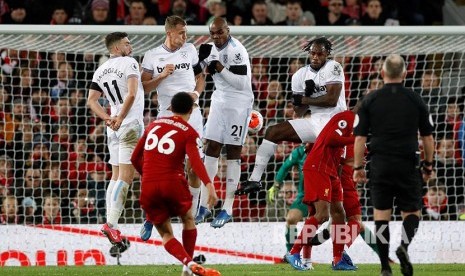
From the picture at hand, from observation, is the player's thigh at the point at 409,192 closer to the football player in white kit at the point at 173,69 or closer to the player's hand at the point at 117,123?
the football player in white kit at the point at 173,69

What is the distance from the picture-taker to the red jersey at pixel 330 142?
1384 cm

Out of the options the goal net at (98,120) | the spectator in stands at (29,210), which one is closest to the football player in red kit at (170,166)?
the goal net at (98,120)

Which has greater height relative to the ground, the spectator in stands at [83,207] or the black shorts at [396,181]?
the black shorts at [396,181]

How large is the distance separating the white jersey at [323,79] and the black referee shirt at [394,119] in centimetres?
250

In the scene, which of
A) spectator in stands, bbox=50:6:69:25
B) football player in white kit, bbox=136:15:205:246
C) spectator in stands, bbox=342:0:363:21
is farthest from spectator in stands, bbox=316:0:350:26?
football player in white kit, bbox=136:15:205:246

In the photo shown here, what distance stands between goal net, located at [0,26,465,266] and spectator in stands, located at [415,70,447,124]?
20mm

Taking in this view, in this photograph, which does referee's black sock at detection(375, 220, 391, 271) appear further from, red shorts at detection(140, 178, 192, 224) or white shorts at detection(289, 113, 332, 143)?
white shorts at detection(289, 113, 332, 143)

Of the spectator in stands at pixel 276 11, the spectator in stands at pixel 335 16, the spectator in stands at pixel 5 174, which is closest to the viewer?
the spectator in stands at pixel 5 174

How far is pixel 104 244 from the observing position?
17.0 meters

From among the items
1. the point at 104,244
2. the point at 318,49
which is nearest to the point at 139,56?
the point at 104,244

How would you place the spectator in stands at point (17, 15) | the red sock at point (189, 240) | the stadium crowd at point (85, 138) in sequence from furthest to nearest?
the spectator in stands at point (17, 15) < the stadium crowd at point (85, 138) < the red sock at point (189, 240)

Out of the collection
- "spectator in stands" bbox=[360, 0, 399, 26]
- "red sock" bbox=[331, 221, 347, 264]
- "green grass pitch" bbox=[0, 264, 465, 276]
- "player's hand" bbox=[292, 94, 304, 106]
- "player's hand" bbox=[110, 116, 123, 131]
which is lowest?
"green grass pitch" bbox=[0, 264, 465, 276]

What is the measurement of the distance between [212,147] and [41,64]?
525 cm

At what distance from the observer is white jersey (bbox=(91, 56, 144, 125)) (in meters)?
14.0
